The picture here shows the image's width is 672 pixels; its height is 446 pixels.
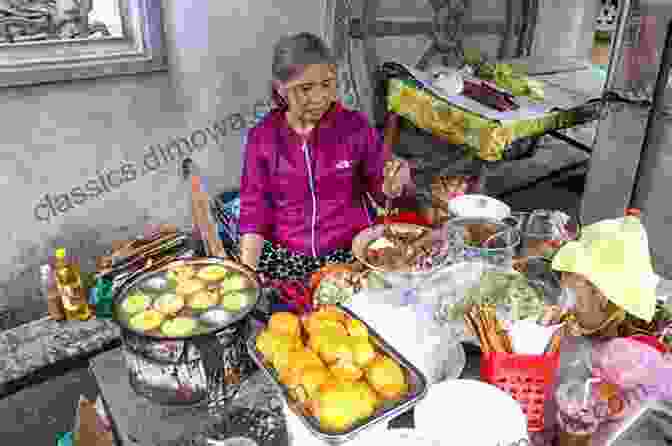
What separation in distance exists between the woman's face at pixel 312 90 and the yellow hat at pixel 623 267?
1225 mm

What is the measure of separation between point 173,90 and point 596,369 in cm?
300

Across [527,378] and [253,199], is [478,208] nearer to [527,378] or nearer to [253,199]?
[527,378]

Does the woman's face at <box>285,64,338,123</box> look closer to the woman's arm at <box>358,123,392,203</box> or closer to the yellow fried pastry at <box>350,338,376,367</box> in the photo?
the woman's arm at <box>358,123,392,203</box>

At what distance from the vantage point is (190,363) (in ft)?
4.65

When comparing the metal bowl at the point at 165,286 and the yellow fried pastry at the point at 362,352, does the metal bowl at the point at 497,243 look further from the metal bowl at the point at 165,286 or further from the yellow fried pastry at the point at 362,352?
the metal bowl at the point at 165,286

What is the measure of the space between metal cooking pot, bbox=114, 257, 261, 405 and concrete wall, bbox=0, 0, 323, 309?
1979 millimetres

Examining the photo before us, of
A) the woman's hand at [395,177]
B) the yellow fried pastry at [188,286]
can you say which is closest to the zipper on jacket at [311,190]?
the woman's hand at [395,177]

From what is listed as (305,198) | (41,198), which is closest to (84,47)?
(41,198)

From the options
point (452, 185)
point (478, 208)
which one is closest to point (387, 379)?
point (478, 208)

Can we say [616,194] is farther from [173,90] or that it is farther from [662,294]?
[173,90]

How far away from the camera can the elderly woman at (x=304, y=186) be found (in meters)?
2.42

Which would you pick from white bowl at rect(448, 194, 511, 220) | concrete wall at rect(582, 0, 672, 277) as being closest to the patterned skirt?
white bowl at rect(448, 194, 511, 220)

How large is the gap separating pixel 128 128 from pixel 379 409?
2.83 metres

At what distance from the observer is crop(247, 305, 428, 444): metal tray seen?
1030 millimetres
